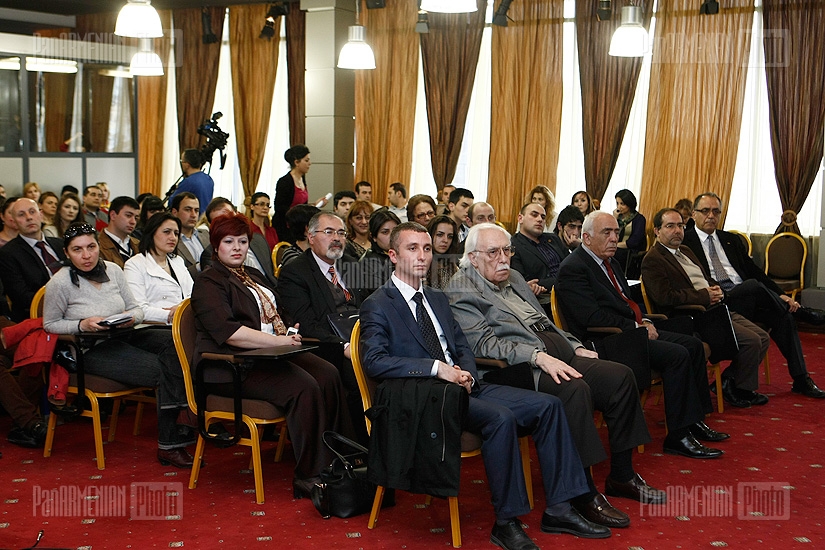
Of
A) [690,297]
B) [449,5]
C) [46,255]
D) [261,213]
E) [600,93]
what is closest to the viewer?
[46,255]

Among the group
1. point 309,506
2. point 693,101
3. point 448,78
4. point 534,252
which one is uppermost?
point 448,78

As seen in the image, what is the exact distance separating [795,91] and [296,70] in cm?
591

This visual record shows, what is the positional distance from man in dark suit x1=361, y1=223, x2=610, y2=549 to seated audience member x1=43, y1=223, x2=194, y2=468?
122cm

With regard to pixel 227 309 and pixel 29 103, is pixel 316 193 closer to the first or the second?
pixel 29 103

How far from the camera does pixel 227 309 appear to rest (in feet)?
13.3

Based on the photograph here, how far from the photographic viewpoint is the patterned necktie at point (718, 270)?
6426 millimetres

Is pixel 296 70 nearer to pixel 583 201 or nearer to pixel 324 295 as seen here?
pixel 583 201

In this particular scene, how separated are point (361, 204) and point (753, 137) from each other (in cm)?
502

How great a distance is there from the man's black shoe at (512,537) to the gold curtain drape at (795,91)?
255 inches

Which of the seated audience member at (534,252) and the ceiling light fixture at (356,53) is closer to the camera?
the seated audience member at (534,252)

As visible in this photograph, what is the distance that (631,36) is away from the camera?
297 inches

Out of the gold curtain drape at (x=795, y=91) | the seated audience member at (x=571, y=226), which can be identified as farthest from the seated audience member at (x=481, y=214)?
the gold curtain drape at (x=795, y=91)

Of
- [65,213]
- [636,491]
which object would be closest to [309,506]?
[636,491]

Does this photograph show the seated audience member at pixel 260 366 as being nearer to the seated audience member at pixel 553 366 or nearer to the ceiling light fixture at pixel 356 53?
the seated audience member at pixel 553 366
